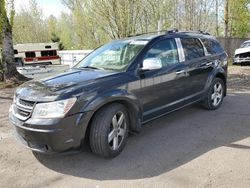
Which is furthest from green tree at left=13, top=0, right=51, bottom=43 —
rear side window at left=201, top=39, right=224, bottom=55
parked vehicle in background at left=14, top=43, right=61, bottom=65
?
rear side window at left=201, top=39, right=224, bottom=55

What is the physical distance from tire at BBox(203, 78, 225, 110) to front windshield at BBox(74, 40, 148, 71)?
6.95 ft

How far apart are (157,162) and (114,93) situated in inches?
43.7

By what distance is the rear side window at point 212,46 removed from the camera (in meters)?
5.97

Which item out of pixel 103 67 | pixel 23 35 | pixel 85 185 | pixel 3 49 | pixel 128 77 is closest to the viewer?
pixel 85 185

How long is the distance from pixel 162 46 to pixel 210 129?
1706 millimetres

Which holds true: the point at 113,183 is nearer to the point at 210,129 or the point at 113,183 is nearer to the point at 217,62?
the point at 210,129

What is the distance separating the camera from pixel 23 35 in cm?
3612

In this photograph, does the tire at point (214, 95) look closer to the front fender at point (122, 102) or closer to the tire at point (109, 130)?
the front fender at point (122, 102)

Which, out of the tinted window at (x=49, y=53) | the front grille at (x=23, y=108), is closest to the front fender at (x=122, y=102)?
the front grille at (x=23, y=108)

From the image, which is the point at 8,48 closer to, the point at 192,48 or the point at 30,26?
the point at 192,48

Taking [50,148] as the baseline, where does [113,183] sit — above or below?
below

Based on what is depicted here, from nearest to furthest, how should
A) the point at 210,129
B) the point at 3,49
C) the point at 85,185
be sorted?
the point at 85,185 < the point at 210,129 < the point at 3,49

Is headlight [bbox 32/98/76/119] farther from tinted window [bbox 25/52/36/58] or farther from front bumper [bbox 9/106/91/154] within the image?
tinted window [bbox 25/52/36/58]

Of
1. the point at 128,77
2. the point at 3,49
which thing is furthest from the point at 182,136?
the point at 3,49
